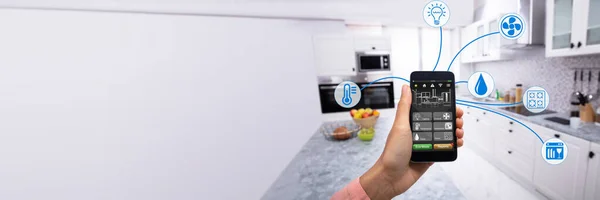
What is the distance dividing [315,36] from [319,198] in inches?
59.4

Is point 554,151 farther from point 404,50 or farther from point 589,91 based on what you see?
point 404,50

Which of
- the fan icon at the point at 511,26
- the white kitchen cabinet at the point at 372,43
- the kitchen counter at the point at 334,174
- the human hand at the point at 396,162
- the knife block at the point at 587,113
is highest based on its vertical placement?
the white kitchen cabinet at the point at 372,43

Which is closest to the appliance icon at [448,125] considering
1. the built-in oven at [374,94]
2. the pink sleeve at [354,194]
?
the pink sleeve at [354,194]

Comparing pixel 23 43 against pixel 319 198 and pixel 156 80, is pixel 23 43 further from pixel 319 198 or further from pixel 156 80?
pixel 319 198

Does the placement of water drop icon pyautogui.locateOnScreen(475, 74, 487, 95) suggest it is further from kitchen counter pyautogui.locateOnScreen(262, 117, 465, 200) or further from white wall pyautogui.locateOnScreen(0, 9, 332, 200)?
white wall pyautogui.locateOnScreen(0, 9, 332, 200)

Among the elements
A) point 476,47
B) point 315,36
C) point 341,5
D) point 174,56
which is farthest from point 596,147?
point 174,56

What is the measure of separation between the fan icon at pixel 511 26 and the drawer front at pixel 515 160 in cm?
132

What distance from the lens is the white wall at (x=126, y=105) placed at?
1.39 ft

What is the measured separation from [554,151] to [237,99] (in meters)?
1.28

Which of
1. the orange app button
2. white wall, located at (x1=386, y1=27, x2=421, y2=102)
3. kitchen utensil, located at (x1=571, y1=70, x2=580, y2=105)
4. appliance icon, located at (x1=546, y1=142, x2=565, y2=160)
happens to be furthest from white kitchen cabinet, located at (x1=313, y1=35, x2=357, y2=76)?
the orange app button

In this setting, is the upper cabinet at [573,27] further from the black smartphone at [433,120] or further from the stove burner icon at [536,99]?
the black smartphone at [433,120]

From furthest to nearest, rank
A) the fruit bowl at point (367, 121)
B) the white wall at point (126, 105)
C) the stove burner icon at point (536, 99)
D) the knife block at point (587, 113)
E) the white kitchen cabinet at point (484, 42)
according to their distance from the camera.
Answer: the white kitchen cabinet at point (484, 42) → the knife block at point (587, 113) → the fruit bowl at point (367, 121) → the stove burner icon at point (536, 99) → the white wall at point (126, 105)

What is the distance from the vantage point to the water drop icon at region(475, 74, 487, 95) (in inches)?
24.8

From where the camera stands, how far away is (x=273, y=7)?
3.19 ft
